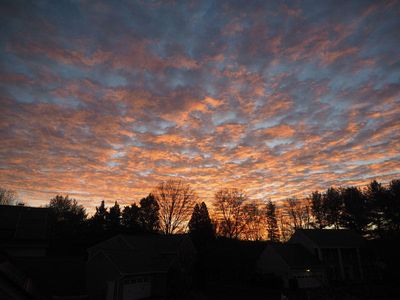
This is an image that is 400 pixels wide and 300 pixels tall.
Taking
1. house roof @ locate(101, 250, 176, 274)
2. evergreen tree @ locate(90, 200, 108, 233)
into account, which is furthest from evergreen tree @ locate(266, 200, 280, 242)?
house roof @ locate(101, 250, 176, 274)

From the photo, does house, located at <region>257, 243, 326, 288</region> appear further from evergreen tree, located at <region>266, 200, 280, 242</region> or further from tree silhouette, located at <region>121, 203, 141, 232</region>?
evergreen tree, located at <region>266, 200, 280, 242</region>

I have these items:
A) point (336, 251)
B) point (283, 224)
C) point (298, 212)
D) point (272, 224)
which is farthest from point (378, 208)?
point (272, 224)

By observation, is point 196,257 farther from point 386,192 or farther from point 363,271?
point 386,192

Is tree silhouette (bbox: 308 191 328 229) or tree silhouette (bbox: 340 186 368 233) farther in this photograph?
tree silhouette (bbox: 308 191 328 229)

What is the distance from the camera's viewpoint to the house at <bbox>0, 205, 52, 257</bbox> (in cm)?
2809

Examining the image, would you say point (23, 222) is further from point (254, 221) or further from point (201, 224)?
point (254, 221)

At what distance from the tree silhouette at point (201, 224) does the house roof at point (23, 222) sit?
33.7 metres

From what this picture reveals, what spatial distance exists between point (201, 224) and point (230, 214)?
8.16 meters

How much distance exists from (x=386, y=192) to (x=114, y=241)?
56.1 m

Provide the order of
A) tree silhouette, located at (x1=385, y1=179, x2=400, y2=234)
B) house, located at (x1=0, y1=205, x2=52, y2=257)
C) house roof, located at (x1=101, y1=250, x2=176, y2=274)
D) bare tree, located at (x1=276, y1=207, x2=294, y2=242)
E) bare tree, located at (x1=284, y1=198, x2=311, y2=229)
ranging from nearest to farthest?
1. house roof, located at (x1=101, y1=250, x2=176, y2=274)
2. house, located at (x1=0, y1=205, x2=52, y2=257)
3. tree silhouette, located at (x1=385, y1=179, x2=400, y2=234)
4. bare tree, located at (x1=284, y1=198, x2=311, y2=229)
5. bare tree, located at (x1=276, y1=207, x2=294, y2=242)

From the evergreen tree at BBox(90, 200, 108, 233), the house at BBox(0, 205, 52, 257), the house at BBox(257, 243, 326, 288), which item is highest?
the evergreen tree at BBox(90, 200, 108, 233)

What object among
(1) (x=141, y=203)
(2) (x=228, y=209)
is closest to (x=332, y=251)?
(2) (x=228, y=209)

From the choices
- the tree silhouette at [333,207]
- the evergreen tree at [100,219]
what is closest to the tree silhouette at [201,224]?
the evergreen tree at [100,219]

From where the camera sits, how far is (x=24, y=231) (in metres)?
29.6
